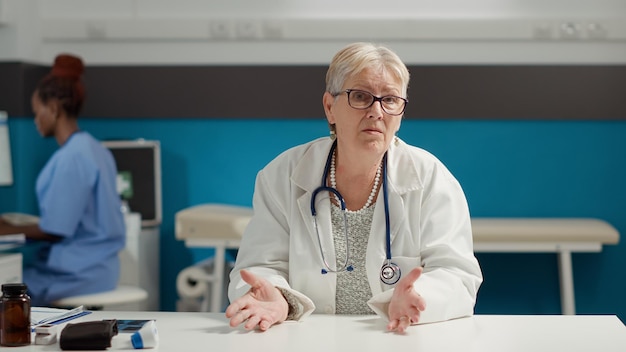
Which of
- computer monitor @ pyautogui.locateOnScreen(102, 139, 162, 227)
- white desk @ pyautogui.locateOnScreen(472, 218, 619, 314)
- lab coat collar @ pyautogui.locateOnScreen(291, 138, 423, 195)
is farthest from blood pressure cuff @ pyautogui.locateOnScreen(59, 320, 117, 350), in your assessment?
computer monitor @ pyautogui.locateOnScreen(102, 139, 162, 227)

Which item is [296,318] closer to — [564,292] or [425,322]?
[425,322]

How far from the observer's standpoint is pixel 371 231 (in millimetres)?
2539

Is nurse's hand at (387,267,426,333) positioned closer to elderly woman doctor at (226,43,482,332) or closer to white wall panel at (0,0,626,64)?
elderly woman doctor at (226,43,482,332)

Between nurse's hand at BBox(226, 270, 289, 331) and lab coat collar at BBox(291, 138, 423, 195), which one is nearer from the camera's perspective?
nurse's hand at BBox(226, 270, 289, 331)

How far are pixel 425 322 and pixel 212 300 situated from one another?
232 cm

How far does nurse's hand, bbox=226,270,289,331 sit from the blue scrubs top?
1.96 meters

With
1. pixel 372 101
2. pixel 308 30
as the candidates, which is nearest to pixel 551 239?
pixel 308 30

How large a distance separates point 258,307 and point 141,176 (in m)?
2.83

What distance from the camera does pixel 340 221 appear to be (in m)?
2.59

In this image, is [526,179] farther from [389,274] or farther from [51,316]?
[51,316]

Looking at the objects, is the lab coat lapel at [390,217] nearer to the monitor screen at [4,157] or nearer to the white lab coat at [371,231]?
the white lab coat at [371,231]

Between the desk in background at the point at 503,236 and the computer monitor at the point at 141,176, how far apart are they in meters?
0.52

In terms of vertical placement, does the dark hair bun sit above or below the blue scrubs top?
above

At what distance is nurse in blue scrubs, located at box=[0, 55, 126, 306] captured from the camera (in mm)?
4086
